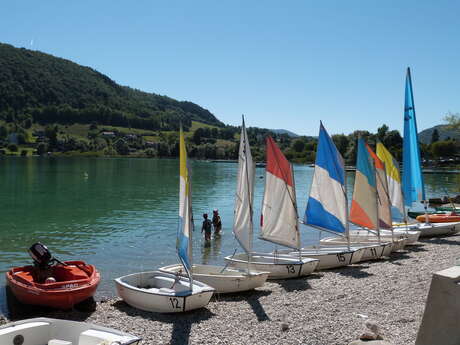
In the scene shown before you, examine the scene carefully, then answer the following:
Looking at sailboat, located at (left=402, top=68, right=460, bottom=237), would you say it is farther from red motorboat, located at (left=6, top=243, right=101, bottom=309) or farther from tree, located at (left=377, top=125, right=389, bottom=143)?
tree, located at (left=377, top=125, right=389, bottom=143)

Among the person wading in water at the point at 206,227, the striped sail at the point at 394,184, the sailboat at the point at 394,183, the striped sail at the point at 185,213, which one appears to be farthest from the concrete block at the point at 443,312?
the striped sail at the point at 394,184

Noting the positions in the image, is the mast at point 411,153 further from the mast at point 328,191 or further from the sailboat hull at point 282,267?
the sailboat hull at point 282,267

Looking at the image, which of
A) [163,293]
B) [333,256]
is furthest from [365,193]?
[163,293]

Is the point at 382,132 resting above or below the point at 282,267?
above

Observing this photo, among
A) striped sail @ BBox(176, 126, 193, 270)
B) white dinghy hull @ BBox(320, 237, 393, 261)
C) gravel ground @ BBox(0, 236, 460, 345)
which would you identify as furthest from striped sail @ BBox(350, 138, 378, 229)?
striped sail @ BBox(176, 126, 193, 270)

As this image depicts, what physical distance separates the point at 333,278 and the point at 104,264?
38.4 feet

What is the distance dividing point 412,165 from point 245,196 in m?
16.1

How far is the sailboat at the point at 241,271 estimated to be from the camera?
16656 mm

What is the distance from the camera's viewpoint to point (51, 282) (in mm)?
→ 15758

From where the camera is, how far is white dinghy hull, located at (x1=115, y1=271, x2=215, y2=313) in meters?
14.2

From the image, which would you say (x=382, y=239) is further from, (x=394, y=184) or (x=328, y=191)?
(x=328, y=191)

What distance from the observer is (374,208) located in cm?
2431

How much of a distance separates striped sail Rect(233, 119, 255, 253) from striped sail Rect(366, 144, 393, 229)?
35.1 feet

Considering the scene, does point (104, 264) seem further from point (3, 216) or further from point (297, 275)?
point (3, 216)
